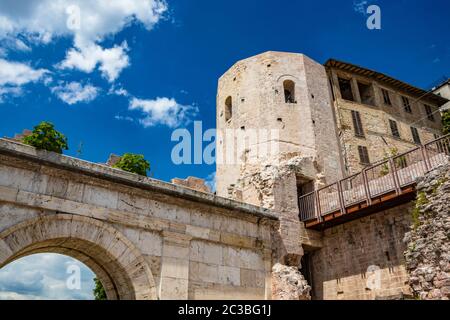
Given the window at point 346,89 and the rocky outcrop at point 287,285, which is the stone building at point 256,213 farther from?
the window at point 346,89

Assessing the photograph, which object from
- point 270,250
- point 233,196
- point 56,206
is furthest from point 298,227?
point 56,206

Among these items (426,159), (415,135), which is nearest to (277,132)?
(426,159)

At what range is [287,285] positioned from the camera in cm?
1014

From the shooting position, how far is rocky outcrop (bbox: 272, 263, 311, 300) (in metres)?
10.0

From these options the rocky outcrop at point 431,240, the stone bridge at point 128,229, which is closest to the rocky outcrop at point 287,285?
the stone bridge at point 128,229

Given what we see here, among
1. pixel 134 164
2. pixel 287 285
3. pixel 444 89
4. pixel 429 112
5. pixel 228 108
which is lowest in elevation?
pixel 287 285

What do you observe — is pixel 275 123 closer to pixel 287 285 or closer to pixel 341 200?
pixel 341 200

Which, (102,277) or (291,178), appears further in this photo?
(291,178)

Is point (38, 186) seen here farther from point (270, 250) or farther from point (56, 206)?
point (270, 250)

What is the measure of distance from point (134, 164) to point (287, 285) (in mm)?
8579

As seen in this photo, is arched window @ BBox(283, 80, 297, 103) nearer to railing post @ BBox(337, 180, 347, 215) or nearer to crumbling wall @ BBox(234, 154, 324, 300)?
crumbling wall @ BBox(234, 154, 324, 300)

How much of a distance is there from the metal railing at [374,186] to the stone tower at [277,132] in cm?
64

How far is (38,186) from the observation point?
307 inches
